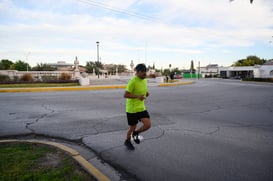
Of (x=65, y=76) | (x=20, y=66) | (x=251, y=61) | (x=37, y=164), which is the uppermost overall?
(x=251, y=61)

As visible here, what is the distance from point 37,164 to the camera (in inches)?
131

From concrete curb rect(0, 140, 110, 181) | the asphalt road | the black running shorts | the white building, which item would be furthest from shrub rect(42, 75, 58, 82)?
the white building

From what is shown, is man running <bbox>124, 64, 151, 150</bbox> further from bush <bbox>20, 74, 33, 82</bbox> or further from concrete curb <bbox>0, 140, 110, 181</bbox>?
bush <bbox>20, 74, 33, 82</bbox>

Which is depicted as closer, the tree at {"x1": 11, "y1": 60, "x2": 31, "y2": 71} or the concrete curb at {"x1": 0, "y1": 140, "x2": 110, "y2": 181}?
A: the concrete curb at {"x1": 0, "y1": 140, "x2": 110, "y2": 181}

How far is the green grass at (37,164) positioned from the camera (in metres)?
2.93

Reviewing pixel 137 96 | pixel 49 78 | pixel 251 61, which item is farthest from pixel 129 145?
pixel 251 61

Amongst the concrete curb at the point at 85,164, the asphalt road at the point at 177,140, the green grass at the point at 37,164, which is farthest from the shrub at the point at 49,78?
the concrete curb at the point at 85,164

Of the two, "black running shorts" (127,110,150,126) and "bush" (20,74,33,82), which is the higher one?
"bush" (20,74,33,82)

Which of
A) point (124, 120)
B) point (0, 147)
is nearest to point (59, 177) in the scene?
point (0, 147)

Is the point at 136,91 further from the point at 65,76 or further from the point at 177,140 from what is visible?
the point at 65,76

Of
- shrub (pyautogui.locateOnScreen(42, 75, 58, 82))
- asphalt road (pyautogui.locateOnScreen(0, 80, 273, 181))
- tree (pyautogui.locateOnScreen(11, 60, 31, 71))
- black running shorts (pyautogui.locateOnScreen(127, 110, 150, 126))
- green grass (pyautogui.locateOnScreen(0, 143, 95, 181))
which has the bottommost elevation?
asphalt road (pyautogui.locateOnScreen(0, 80, 273, 181))

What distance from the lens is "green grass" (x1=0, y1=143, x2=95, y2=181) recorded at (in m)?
2.93

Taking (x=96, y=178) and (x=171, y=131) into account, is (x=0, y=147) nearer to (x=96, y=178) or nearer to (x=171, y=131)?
(x=96, y=178)

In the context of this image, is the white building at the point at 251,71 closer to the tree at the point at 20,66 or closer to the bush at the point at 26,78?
the bush at the point at 26,78
